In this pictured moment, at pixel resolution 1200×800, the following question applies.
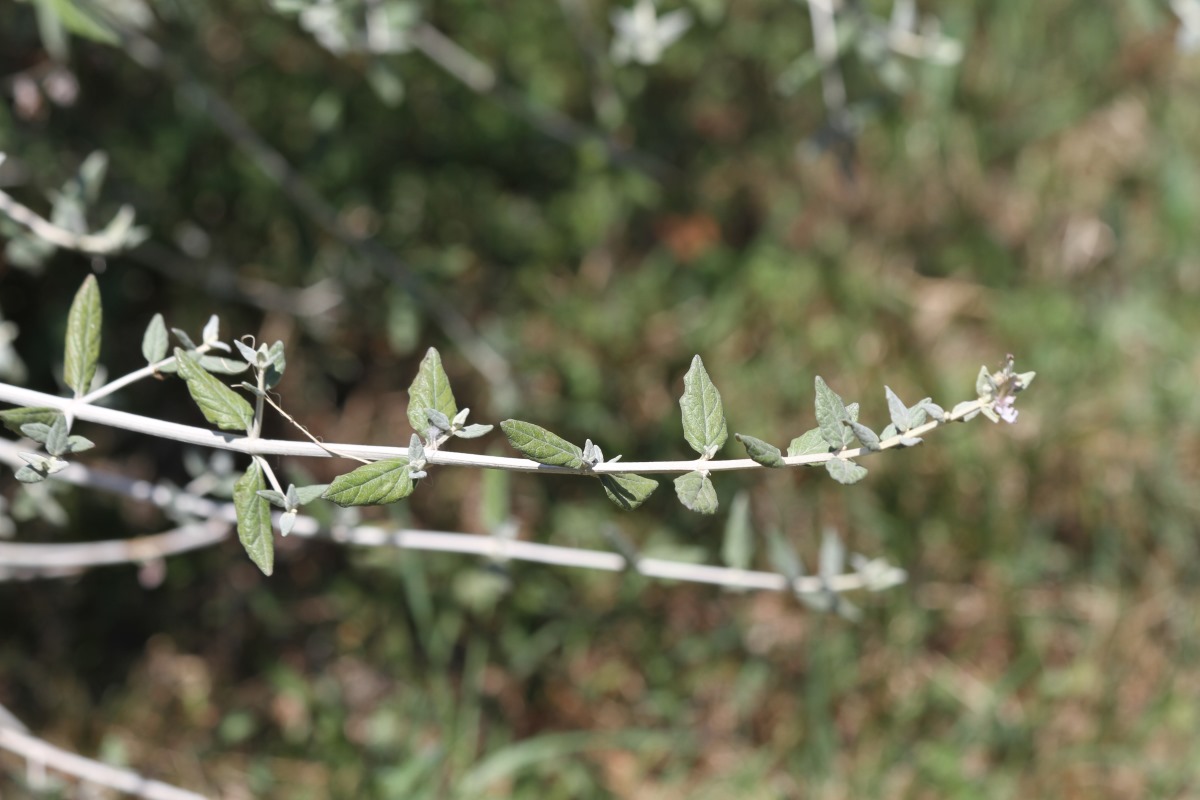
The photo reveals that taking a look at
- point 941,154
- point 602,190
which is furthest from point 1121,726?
point 602,190

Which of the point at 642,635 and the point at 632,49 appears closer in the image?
the point at 632,49

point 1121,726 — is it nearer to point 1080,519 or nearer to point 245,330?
point 1080,519

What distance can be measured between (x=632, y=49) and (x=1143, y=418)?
1817 millimetres

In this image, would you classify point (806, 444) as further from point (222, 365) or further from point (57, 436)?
point (57, 436)

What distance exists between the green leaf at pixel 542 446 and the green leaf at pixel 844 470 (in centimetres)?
31

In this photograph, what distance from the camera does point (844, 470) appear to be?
1345mm

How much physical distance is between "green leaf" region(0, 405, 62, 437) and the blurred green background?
125 centimetres

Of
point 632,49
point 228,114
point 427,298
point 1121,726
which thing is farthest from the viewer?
point 1121,726

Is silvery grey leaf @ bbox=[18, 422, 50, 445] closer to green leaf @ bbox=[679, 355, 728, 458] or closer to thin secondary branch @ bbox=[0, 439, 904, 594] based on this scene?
thin secondary branch @ bbox=[0, 439, 904, 594]

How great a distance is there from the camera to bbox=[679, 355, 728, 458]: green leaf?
140 cm

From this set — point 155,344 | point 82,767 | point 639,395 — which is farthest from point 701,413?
point 639,395

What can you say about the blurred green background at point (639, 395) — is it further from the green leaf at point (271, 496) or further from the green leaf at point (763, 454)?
the green leaf at point (763, 454)

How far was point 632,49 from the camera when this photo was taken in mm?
2523

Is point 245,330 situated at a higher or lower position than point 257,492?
higher
